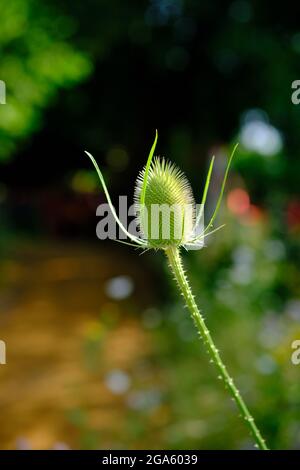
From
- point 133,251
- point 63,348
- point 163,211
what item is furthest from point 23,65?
point 163,211

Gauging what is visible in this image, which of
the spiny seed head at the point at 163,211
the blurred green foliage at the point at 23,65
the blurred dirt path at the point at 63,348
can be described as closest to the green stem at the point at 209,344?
the spiny seed head at the point at 163,211

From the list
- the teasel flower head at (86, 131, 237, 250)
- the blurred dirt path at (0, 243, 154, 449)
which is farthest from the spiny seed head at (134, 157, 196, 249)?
the blurred dirt path at (0, 243, 154, 449)

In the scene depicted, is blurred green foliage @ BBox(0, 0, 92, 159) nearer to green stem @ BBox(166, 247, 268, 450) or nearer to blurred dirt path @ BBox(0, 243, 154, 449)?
blurred dirt path @ BBox(0, 243, 154, 449)

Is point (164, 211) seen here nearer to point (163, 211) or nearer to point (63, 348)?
point (163, 211)

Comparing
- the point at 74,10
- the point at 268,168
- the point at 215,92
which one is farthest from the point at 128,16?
the point at 268,168

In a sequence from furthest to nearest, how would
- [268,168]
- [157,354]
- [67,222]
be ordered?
[268,168] → [67,222] → [157,354]

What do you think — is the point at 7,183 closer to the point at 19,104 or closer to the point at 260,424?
the point at 19,104

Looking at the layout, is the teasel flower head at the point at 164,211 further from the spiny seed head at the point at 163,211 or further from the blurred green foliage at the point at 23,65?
the blurred green foliage at the point at 23,65
